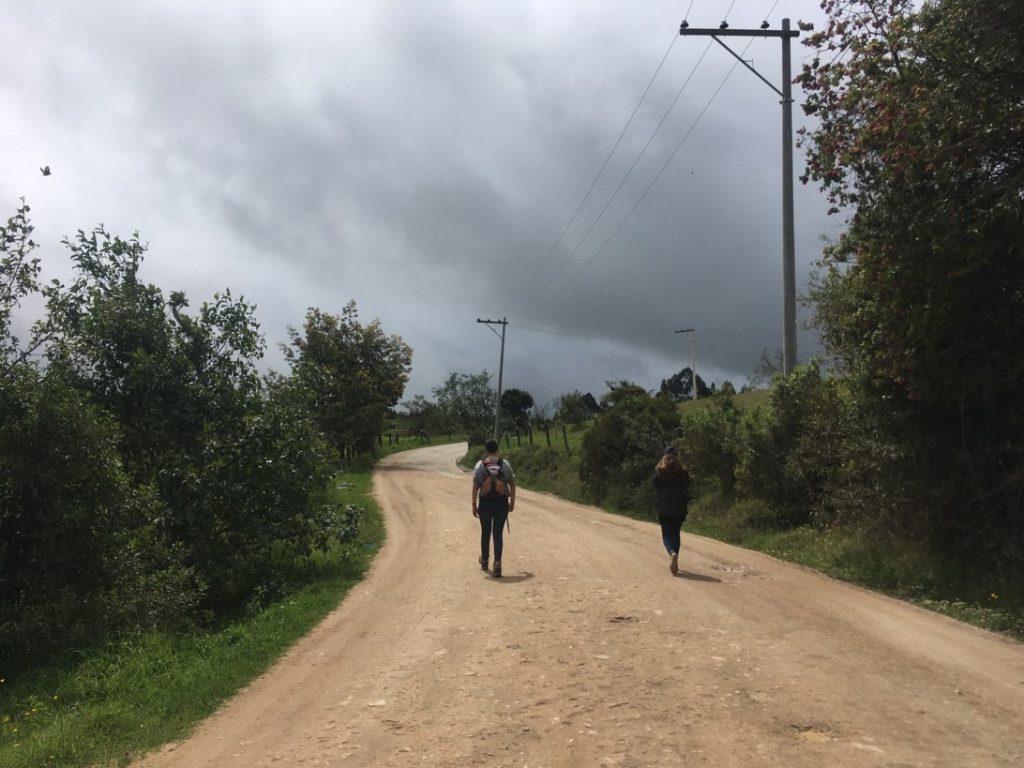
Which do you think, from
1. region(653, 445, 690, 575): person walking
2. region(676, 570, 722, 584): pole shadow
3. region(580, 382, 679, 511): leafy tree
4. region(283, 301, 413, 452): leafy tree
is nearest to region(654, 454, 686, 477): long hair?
region(653, 445, 690, 575): person walking

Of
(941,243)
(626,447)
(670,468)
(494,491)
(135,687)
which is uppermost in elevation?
(941,243)

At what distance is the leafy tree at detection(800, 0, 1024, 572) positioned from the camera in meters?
7.67

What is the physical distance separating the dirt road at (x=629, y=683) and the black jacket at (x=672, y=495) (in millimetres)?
1004

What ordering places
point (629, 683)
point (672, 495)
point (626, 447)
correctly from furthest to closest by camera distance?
point (626, 447), point (672, 495), point (629, 683)

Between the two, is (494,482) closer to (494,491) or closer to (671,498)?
(494,491)

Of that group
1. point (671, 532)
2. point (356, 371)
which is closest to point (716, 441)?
point (671, 532)

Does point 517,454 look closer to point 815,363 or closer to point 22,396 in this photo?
point 815,363

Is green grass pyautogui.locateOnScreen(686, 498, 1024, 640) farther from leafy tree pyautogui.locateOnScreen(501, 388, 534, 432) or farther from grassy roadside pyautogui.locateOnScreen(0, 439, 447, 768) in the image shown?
leafy tree pyautogui.locateOnScreen(501, 388, 534, 432)

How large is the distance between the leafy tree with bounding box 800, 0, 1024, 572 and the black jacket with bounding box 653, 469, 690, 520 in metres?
3.23

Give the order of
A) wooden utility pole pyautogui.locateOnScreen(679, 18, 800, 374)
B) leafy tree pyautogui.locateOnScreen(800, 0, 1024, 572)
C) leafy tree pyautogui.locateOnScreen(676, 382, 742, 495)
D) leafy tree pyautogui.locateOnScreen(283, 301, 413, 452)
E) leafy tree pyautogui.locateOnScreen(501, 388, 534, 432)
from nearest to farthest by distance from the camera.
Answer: leafy tree pyautogui.locateOnScreen(800, 0, 1024, 572), wooden utility pole pyautogui.locateOnScreen(679, 18, 800, 374), leafy tree pyautogui.locateOnScreen(676, 382, 742, 495), leafy tree pyautogui.locateOnScreen(283, 301, 413, 452), leafy tree pyautogui.locateOnScreen(501, 388, 534, 432)

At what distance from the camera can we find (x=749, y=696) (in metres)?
5.13

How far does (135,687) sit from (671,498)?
6846 millimetres

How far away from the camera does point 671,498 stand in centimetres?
1028

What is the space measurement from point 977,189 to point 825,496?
7115 millimetres
